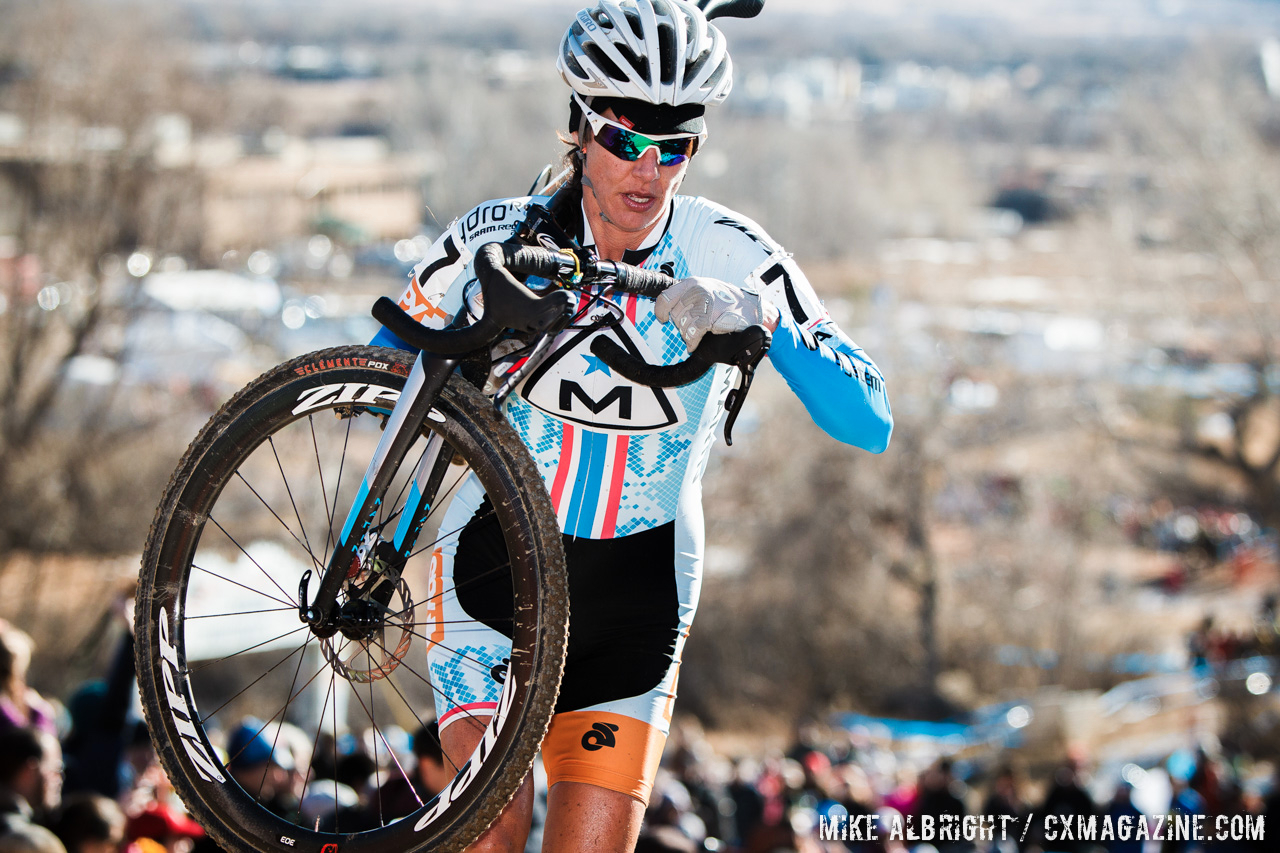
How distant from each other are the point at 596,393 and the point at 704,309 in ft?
1.61

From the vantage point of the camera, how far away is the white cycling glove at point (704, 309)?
8.75 ft

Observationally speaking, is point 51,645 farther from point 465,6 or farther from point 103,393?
point 465,6

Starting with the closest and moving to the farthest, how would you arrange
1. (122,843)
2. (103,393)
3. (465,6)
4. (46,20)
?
(122,843)
(103,393)
(46,20)
(465,6)

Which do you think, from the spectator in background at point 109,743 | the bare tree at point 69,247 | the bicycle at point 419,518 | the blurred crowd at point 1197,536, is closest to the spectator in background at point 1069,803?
the spectator in background at point 109,743

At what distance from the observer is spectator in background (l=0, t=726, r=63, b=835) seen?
13.9ft

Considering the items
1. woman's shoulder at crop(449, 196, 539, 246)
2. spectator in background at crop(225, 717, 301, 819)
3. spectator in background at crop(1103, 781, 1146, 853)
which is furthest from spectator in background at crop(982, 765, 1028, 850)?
woman's shoulder at crop(449, 196, 539, 246)

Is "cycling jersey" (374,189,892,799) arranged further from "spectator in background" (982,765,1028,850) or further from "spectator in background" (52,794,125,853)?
"spectator in background" (982,765,1028,850)

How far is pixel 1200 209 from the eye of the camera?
33531 mm

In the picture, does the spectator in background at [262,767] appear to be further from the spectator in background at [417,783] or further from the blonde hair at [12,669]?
the blonde hair at [12,669]

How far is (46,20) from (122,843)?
31109 mm

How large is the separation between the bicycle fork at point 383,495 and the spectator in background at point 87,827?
177 centimetres

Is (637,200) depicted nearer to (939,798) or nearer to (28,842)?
(28,842)

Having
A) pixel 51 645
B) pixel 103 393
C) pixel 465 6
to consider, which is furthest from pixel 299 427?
pixel 465 6

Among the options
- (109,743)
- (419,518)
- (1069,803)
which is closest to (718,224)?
(419,518)
